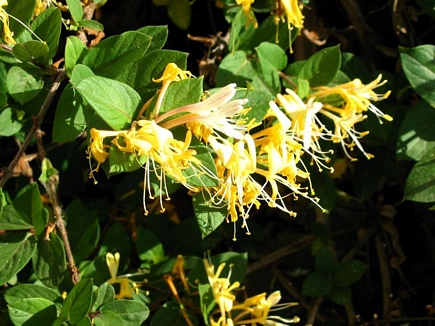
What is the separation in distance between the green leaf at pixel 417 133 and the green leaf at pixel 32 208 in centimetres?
63

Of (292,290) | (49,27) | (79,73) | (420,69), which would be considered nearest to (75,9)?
(49,27)

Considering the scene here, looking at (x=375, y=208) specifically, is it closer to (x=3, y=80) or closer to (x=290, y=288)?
(x=290, y=288)

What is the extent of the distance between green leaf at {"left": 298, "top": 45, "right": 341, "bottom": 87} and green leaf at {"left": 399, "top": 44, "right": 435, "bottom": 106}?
0.39 ft

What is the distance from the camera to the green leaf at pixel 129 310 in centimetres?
106

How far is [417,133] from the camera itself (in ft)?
3.84

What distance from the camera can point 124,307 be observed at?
1.06m

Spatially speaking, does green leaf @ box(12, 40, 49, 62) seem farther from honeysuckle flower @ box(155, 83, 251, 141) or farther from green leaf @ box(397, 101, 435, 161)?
green leaf @ box(397, 101, 435, 161)

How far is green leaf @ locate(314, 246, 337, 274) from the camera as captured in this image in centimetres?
134

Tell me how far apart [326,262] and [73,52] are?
69 centimetres

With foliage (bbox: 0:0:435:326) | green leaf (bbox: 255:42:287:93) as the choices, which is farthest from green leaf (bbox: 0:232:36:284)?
green leaf (bbox: 255:42:287:93)

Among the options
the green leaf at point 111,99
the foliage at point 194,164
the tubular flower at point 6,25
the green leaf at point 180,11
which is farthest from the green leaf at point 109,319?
the green leaf at point 180,11

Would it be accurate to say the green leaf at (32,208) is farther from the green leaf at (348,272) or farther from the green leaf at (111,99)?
the green leaf at (348,272)

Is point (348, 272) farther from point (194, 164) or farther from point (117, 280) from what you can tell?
point (194, 164)

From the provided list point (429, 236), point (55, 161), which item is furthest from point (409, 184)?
point (55, 161)
